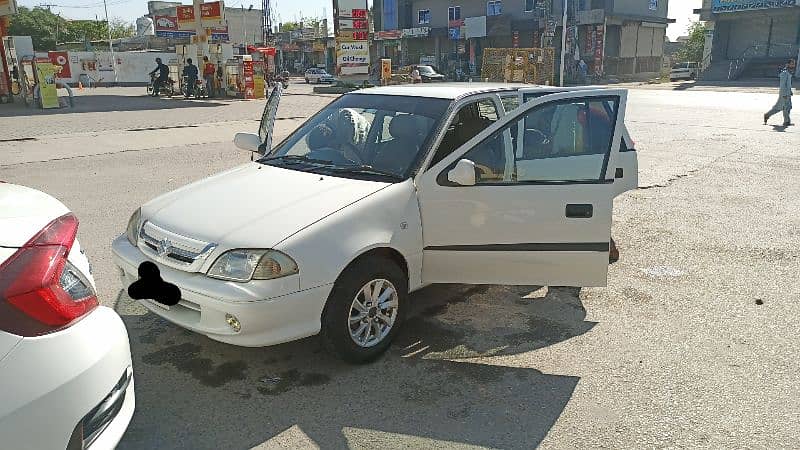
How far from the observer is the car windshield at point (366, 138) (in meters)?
4.08

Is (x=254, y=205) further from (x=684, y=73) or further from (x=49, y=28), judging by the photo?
(x=49, y=28)

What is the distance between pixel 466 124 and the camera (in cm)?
425

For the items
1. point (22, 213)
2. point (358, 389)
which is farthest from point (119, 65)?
point (22, 213)

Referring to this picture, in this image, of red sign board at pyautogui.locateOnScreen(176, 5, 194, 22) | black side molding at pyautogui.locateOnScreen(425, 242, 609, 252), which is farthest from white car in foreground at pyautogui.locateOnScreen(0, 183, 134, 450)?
red sign board at pyautogui.locateOnScreen(176, 5, 194, 22)

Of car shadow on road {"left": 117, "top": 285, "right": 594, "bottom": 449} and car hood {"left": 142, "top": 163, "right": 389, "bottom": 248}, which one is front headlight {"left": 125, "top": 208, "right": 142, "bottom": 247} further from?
car shadow on road {"left": 117, "top": 285, "right": 594, "bottom": 449}

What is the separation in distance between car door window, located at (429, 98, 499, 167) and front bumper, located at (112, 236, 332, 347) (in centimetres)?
134

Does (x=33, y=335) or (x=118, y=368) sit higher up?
(x=33, y=335)

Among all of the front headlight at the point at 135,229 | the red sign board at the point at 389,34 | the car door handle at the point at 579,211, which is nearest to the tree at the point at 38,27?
the red sign board at the point at 389,34

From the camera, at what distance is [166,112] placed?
20750mm

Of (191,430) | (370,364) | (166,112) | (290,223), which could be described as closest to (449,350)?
(370,364)

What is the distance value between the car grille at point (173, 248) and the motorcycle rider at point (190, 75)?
24827 mm

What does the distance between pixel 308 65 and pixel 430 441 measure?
260ft

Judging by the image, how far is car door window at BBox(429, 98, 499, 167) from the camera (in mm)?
4078

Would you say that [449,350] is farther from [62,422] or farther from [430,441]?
[62,422]
